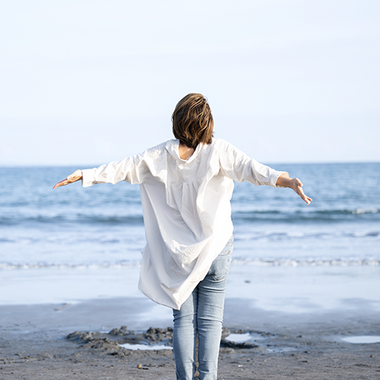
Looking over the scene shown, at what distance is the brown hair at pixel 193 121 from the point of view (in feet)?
7.91

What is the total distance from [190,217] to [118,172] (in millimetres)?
457

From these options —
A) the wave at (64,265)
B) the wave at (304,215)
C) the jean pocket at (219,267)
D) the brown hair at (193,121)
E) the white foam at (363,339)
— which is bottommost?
the wave at (64,265)

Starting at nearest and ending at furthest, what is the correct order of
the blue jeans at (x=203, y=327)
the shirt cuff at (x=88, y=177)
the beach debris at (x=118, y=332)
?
the shirt cuff at (x=88, y=177) < the blue jeans at (x=203, y=327) < the beach debris at (x=118, y=332)

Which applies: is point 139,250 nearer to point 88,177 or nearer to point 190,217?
point 190,217

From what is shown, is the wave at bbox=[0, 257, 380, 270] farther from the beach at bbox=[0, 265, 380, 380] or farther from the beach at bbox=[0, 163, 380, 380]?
the beach at bbox=[0, 265, 380, 380]

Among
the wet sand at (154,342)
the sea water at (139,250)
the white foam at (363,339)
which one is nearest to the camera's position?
the wet sand at (154,342)

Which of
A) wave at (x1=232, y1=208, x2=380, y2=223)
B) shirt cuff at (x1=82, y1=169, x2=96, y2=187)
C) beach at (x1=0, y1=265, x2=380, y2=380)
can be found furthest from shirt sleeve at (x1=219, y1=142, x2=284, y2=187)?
wave at (x1=232, y1=208, x2=380, y2=223)

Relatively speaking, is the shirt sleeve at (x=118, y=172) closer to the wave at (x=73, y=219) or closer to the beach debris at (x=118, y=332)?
the beach debris at (x=118, y=332)

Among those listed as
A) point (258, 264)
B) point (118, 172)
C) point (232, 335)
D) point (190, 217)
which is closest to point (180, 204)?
point (190, 217)

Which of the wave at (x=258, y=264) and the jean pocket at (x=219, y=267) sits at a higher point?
the jean pocket at (x=219, y=267)

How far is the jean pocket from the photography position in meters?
2.48

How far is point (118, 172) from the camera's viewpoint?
8.14ft

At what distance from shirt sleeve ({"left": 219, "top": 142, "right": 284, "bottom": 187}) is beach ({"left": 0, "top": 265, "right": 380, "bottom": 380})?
1.86 meters

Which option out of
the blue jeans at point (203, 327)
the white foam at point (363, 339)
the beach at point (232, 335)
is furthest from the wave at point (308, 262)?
the blue jeans at point (203, 327)
